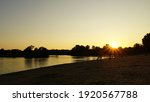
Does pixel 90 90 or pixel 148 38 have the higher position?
pixel 148 38

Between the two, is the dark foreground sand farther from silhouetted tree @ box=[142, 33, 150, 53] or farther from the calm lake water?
silhouetted tree @ box=[142, 33, 150, 53]

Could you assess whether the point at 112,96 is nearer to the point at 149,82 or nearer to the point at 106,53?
the point at 149,82

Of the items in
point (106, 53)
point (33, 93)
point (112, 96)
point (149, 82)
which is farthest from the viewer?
point (106, 53)

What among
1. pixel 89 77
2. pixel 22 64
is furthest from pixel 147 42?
pixel 89 77

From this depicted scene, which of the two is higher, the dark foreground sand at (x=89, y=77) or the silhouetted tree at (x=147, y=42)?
the silhouetted tree at (x=147, y=42)

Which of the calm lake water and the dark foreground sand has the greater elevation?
the dark foreground sand

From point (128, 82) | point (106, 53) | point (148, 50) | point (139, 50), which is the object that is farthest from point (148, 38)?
point (128, 82)

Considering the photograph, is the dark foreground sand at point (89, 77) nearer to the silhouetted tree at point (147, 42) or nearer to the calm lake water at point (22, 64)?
the calm lake water at point (22, 64)

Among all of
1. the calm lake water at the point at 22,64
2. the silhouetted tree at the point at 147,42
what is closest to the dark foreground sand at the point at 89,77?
the calm lake water at the point at 22,64

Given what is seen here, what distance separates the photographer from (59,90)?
14.5 m

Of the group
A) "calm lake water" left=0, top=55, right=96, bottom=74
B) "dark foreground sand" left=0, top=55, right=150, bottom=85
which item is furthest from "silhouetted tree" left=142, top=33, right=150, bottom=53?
"dark foreground sand" left=0, top=55, right=150, bottom=85

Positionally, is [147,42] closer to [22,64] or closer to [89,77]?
[22,64]

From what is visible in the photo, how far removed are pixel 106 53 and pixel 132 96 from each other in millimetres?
103526

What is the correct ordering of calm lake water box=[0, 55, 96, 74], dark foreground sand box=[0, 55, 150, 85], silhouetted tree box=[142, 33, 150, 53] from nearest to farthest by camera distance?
1. dark foreground sand box=[0, 55, 150, 85]
2. calm lake water box=[0, 55, 96, 74]
3. silhouetted tree box=[142, 33, 150, 53]
